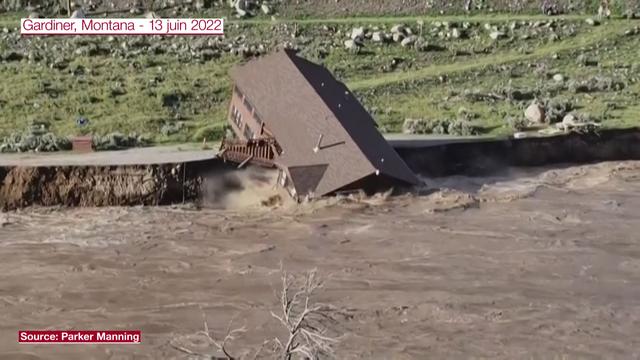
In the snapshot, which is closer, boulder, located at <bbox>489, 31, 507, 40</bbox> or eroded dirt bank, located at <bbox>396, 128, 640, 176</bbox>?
eroded dirt bank, located at <bbox>396, 128, 640, 176</bbox>

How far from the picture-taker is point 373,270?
76.4 feet

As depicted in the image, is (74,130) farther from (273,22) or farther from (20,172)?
(273,22)

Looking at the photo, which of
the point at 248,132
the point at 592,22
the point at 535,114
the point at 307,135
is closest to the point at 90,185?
the point at 248,132

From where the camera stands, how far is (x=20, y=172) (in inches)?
1089

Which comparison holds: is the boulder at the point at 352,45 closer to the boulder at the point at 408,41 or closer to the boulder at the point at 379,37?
the boulder at the point at 379,37

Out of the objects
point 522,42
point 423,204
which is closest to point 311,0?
point 522,42

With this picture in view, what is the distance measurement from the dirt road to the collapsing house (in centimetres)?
80

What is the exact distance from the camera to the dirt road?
1914cm

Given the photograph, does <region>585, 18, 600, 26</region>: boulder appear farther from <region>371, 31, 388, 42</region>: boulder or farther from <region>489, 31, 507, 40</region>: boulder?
<region>371, 31, 388, 42</region>: boulder

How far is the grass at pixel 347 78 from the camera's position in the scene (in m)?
36.9

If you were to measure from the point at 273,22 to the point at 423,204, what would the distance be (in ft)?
91.3

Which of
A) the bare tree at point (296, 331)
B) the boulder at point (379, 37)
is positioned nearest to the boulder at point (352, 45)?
the boulder at point (379, 37)

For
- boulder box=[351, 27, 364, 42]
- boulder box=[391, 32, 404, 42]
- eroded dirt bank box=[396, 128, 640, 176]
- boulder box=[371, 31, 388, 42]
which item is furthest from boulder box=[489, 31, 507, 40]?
eroded dirt bank box=[396, 128, 640, 176]

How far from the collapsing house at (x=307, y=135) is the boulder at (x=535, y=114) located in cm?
932
